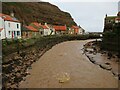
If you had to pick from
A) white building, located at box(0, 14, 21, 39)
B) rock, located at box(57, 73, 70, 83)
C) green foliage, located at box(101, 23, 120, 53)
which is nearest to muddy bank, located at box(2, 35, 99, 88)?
rock, located at box(57, 73, 70, 83)

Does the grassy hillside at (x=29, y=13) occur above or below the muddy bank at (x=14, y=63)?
above

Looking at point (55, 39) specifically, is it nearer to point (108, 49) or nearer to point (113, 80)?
point (108, 49)

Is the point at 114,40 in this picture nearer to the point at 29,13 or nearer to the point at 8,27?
the point at 8,27

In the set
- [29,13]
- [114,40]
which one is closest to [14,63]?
[114,40]

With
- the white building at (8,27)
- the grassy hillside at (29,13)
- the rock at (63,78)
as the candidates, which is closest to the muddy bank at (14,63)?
the rock at (63,78)

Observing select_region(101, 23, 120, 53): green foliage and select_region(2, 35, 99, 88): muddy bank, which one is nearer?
select_region(2, 35, 99, 88): muddy bank

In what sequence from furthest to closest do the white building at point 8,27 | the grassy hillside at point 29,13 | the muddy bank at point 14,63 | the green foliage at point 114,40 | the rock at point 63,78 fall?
the grassy hillside at point 29,13
the white building at point 8,27
the green foliage at point 114,40
the muddy bank at point 14,63
the rock at point 63,78

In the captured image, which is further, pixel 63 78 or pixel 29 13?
pixel 29 13

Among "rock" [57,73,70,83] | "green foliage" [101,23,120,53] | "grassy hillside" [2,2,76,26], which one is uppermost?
"grassy hillside" [2,2,76,26]

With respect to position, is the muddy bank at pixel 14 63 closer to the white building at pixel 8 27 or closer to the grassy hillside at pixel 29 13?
the white building at pixel 8 27

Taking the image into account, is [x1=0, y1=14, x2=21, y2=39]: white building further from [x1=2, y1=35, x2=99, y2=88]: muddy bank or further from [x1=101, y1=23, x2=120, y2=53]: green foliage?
[x1=101, y1=23, x2=120, y2=53]: green foliage

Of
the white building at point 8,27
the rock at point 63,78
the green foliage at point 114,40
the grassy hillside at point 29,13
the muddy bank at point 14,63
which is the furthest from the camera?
the grassy hillside at point 29,13

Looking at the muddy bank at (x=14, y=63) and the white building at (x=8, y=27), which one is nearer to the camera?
the muddy bank at (x=14, y=63)

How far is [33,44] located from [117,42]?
15.1 m
